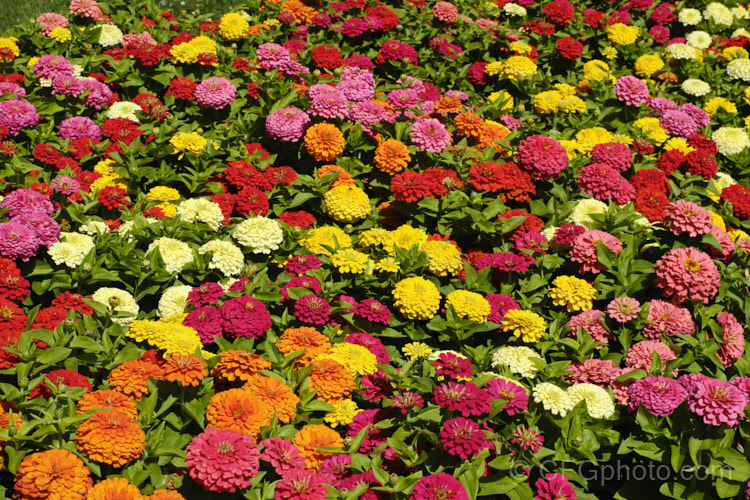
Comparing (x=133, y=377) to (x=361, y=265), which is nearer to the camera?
(x=133, y=377)

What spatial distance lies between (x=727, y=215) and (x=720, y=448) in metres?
1.91

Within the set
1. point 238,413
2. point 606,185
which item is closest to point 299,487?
point 238,413

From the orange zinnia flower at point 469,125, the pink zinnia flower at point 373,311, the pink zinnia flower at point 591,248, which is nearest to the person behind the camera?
the pink zinnia flower at point 373,311

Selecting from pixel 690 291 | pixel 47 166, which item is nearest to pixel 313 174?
pixel 47 166

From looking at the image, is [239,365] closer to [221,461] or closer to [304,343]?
[304,343]

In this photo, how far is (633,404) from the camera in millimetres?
2695

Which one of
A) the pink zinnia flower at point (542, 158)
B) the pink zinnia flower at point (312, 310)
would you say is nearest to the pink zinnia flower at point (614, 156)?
the pink zinnia flower at point (542, 158)

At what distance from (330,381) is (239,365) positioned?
358mm

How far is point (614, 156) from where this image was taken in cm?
410

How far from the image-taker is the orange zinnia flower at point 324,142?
3920 mm

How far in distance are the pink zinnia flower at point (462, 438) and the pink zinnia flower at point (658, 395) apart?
70 centimetres

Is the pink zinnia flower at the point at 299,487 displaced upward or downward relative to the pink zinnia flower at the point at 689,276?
downward

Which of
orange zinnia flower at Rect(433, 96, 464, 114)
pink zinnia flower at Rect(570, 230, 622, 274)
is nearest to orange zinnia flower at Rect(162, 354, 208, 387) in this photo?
pink zinnia flower at Rect(570, 230, 622, 274)

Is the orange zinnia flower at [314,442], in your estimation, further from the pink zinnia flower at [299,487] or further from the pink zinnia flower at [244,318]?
the pink zinnia flower at [244,318]
